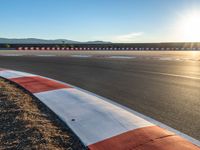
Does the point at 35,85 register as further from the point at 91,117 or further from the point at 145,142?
the point at 145,142

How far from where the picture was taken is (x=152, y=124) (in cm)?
424

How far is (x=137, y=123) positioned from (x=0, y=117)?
238cm

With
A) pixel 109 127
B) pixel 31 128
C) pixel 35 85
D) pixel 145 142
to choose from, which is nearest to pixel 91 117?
pixel 109 127

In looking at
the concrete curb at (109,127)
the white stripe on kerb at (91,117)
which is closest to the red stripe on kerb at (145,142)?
the concrete curb at (109,127)

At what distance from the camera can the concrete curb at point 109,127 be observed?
3.41 meters

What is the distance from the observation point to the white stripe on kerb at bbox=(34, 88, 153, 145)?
3850 millimetres

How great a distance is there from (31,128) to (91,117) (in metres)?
1.06

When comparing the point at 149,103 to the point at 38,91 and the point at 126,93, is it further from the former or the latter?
the point at 38,91

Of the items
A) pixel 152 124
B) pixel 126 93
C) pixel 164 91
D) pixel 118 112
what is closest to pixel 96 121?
pixel 118 112

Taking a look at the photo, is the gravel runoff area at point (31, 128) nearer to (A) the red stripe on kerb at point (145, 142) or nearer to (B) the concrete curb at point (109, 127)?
(B) the concrete curb at point (109, 127)

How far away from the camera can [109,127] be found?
405 centimetres

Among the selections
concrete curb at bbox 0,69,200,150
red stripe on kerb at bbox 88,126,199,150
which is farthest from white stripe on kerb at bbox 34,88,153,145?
red stripe on kerb at bbox 88,126,199,150

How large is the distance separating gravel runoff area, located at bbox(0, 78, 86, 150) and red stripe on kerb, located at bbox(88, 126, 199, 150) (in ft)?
1.23

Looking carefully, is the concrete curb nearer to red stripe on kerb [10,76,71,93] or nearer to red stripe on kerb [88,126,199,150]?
red stripe on kerb [88,126,199,150]
